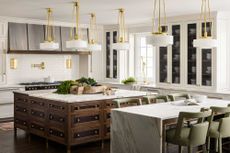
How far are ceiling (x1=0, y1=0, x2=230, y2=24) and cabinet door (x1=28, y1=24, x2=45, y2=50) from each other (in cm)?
43

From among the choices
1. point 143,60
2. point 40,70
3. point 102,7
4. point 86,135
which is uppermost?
point 102,7

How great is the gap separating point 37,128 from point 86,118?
41.5 inches

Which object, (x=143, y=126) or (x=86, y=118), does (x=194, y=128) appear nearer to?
(x=143, y=126)

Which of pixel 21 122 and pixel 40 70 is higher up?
pixel 40 70

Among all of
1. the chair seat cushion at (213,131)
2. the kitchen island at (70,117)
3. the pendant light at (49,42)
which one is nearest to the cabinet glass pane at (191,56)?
the kitchen island at (70,117)

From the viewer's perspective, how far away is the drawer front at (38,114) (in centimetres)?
586

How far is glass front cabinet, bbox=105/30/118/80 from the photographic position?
9863mm

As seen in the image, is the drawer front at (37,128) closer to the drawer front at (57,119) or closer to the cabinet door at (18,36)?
the drawer front at (57,119)

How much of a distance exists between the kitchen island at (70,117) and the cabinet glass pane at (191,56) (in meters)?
2.04

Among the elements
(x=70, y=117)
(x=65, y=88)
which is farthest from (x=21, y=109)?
(x=70, y=117)

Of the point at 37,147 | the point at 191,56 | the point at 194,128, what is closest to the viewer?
the point at 194,128

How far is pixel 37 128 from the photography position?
19.8ft

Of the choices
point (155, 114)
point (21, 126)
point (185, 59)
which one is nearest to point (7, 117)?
point (21, 126)

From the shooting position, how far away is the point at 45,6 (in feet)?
21.8
